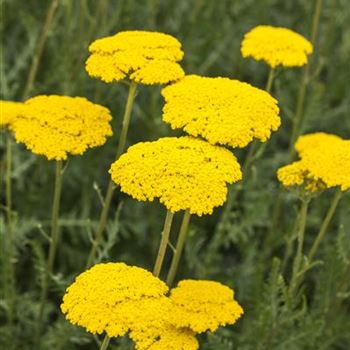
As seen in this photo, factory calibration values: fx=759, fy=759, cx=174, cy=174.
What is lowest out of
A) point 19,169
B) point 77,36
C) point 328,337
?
point 328,337

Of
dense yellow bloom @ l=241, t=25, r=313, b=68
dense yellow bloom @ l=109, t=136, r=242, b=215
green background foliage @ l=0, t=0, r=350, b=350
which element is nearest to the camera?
dense yellow bloom @ l=109, t=136, r=242, b=215

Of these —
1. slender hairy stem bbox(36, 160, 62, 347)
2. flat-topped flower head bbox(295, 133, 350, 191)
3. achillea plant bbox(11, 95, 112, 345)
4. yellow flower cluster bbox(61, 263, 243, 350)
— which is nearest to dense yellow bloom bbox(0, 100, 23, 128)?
achillea plant bbox(11, 95, 112, 345)

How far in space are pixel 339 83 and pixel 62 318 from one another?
6.42 feet

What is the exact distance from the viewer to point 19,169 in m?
3.00

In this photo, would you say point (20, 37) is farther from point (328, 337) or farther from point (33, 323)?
point (328, 337)

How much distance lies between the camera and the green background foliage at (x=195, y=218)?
2496mm

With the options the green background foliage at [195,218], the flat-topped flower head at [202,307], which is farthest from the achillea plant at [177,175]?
the green background foliage at [195,218]

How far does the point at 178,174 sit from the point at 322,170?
1.61ft

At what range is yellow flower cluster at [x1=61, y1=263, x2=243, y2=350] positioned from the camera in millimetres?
1594

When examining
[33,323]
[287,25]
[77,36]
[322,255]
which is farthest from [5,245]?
[287,25]

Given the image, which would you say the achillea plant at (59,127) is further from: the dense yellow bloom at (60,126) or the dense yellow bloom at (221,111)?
the dense yellow bloom at (221,111)

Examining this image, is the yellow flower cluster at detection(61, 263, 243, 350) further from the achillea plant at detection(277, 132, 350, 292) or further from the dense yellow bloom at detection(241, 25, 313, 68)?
the dense yellow bloom at detection(241, 25, 313, 68)

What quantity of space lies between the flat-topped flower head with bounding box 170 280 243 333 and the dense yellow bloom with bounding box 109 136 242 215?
26cm

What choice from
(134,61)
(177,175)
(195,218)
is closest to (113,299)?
(177,175)
